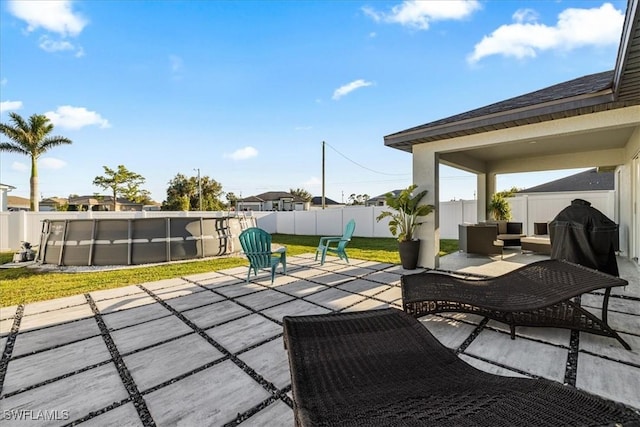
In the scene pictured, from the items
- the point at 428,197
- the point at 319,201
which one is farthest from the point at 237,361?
the point at 319,201

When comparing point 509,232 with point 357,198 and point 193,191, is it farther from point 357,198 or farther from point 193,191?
point 357,198

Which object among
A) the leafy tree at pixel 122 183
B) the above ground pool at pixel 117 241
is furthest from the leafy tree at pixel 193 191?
the above ground pool at pixel 117 241

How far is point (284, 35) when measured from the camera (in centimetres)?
820

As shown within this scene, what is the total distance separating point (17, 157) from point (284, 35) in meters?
18.8

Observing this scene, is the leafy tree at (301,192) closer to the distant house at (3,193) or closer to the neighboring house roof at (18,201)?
the neighboring house roof at (18,201)

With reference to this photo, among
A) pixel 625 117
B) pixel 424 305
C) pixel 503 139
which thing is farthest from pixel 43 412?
pixel 625 117

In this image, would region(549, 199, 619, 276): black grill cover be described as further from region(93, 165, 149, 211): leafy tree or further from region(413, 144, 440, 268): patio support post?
region(93, 165, 149, 211): leafy tree

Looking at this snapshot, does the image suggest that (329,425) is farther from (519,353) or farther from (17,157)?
(17,157)

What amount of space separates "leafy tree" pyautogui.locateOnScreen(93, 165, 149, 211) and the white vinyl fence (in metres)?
25.4

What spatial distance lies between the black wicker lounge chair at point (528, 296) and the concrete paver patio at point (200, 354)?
0.17 m

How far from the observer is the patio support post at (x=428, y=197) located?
20.0 feet

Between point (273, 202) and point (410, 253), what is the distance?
36387 millimetres
